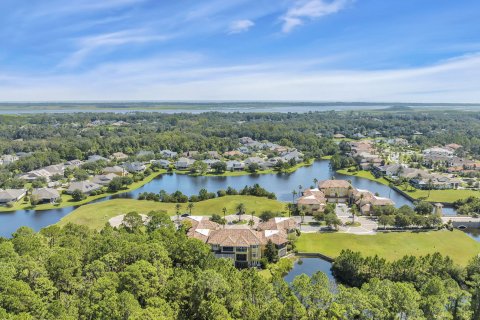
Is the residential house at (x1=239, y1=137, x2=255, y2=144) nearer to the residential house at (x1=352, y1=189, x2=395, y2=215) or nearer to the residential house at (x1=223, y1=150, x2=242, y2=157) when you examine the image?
the residential house at (x1=223, y1=150, x2=242, y2=157)

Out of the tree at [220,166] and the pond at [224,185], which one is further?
the tree at [220,166]

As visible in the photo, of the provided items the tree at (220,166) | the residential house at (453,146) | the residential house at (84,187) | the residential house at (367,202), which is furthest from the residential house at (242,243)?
the residential house at (453,146)

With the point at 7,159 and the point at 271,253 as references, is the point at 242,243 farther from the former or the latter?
the point at 7,159

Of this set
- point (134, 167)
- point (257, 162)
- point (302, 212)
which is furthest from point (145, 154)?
point (302, 212)

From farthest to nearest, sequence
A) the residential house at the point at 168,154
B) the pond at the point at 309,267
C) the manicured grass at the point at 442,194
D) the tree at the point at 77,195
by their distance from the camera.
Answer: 1. the residential house at the point at 168,154
2. the tree at the point at 77,195
3. the manicured grass at the point at 442,194
4. the pond at the point at 309,267

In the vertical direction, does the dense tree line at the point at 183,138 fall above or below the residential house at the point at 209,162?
above

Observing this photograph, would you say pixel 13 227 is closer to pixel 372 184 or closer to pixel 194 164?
pixel 194 164

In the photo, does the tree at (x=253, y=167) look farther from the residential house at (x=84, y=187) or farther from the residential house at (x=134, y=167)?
the residential house at (x=84, y=187)
